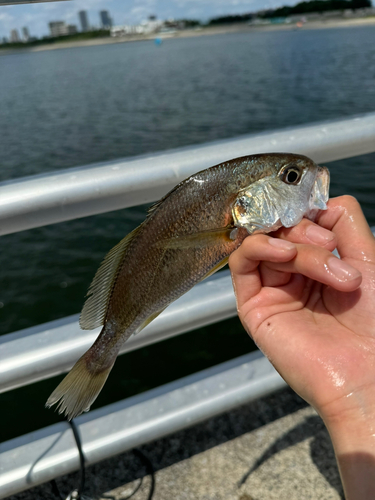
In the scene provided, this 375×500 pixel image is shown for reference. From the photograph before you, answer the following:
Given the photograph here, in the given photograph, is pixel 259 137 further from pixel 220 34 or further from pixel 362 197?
pixel 220 34

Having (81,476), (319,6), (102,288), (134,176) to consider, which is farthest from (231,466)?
(319,6)

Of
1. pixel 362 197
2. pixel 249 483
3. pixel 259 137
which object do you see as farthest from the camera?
pixel 362 197

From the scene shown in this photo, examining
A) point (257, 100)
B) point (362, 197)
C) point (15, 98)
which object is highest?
point (15, 98)

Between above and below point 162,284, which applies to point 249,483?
below

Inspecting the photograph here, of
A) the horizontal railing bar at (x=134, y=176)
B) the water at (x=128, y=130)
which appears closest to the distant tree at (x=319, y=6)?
the water at (x=128, y=130)

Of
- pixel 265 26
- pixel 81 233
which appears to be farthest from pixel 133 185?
pixel 265 26

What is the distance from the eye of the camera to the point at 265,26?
10912 cm

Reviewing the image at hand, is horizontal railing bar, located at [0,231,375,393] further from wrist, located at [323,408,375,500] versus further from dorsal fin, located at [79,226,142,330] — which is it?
wrist, located at [323,408,375,500]

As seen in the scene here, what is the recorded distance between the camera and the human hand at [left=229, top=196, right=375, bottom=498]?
1414mm

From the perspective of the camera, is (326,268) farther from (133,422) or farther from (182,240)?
(133,422)

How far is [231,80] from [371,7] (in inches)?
3388

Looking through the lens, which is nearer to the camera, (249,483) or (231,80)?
(249,483)

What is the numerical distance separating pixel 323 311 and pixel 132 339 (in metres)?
0.97

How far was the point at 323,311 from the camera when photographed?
68.3 inches
